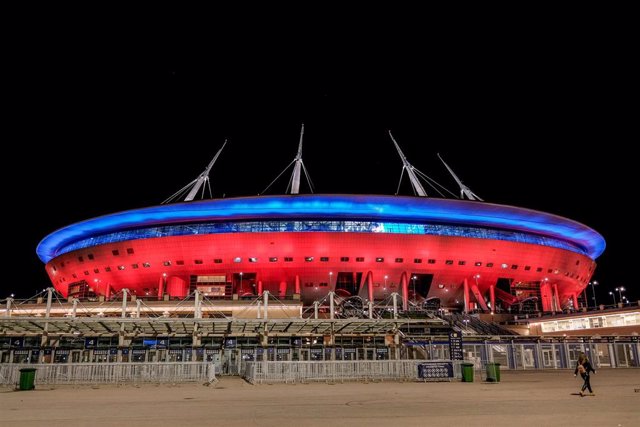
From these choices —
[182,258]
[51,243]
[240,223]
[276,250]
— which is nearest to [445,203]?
[276,250]

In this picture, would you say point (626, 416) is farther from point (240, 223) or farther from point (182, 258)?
point (182, 258)

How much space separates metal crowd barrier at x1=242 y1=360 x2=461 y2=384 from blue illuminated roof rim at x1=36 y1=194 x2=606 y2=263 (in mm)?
36685

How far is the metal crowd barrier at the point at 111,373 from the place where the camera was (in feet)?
75.9

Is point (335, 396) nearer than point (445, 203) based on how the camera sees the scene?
Yes

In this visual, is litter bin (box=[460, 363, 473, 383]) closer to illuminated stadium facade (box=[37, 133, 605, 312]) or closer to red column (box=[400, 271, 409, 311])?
illuminated stadium facade (box=[37, 133, 605, 312])

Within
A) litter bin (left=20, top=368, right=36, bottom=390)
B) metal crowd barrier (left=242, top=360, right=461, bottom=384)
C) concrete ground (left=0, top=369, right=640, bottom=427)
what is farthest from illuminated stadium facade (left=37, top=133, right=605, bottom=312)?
concrete ground (left=0, top=369, right=640, bottom=427)

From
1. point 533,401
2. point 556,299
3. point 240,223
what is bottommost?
point 533,401

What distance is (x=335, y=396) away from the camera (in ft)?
56.0

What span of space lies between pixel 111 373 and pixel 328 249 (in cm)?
4034

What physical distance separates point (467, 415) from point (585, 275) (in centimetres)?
7906

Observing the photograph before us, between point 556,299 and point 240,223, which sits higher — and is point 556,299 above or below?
below

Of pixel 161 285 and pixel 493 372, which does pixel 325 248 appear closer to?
pixel 161 285

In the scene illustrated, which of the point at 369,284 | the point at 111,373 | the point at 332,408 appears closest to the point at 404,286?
the point at 369,284

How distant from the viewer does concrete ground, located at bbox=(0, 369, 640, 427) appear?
437 inches
